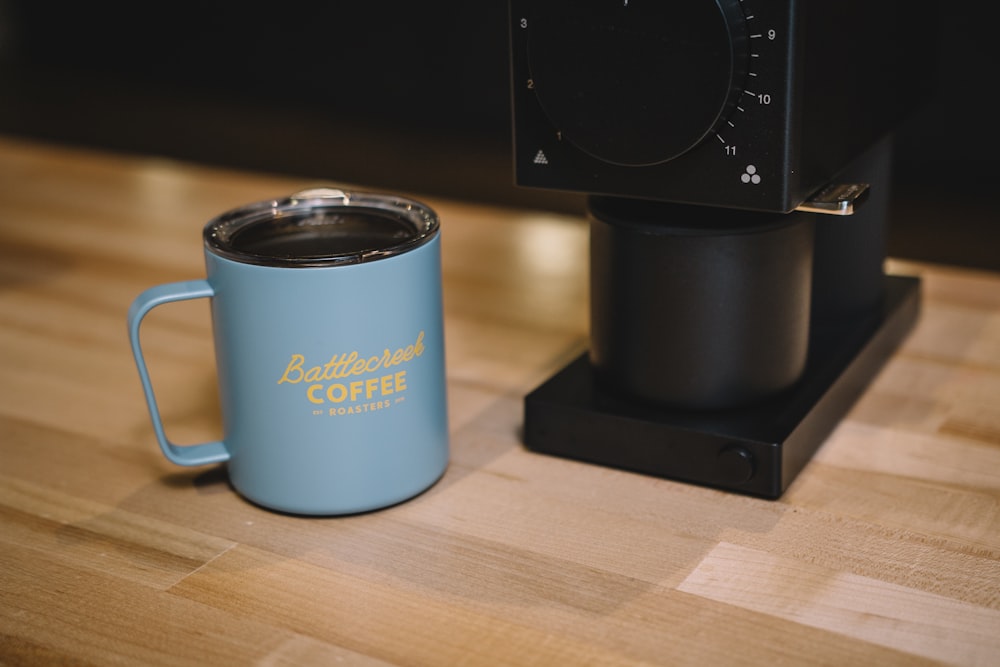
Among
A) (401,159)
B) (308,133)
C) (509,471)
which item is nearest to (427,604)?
(509,471)

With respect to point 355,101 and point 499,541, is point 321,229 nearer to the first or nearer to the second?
point 499,541

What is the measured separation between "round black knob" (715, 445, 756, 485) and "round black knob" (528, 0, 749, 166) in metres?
0.15

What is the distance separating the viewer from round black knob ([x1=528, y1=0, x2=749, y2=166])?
0.53 meters

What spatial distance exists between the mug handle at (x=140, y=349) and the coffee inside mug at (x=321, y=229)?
0.08ft

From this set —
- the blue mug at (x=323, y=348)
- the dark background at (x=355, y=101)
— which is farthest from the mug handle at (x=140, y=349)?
the dark background at (x=355, y=101)

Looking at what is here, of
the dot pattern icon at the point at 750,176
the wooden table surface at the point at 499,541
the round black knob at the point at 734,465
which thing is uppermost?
the dot pattern icon at the point at 750,176

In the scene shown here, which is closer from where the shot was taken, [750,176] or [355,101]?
[750,176]

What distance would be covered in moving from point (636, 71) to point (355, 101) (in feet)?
3.48

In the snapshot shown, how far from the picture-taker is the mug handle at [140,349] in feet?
1.89

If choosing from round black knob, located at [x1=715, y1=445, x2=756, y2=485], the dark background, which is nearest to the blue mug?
round black knob, located at [x1=715, y1=445, x2=756, y2=485]

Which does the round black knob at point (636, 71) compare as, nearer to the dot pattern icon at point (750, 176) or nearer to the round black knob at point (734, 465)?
the dot pattern icon at point (750, 176)

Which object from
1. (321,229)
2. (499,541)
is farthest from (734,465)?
(321,229)

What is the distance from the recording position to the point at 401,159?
1.55 meters

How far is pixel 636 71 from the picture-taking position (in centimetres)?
55
